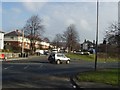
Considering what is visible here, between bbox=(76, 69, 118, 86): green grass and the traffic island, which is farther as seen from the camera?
bbox=(76, 69, 118, 86): green grass

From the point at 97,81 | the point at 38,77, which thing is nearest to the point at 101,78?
the point at 97,81

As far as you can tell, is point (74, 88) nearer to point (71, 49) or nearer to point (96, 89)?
point (96, 89)

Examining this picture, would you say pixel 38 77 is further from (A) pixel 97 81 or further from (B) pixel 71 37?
(B) pixel 71 37

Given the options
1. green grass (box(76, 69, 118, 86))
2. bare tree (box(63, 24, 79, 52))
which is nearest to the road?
green grass (box(76, 69, 118, 86))

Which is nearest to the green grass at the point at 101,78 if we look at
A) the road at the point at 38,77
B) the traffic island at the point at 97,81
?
the traffic island at the point at 97,81

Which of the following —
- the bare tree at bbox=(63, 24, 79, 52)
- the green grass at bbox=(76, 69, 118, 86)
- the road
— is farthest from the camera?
the bare tree at bbox=(63, 24, 79, 52)

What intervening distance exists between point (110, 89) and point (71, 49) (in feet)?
386

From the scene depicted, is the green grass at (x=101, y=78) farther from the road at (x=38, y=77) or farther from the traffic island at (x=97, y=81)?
the road at (x=38, y=77)

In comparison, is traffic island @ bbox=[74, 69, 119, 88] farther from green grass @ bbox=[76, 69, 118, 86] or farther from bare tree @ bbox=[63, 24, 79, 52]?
bare tree @ bbox=[63, 24, 79, 52]

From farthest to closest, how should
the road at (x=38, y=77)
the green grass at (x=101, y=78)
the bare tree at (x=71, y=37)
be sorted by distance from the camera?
1. the bare tree at (x=71, y=37)
2. the green grass at (x=101, y=78)
3. the road at (x=38, y=77)

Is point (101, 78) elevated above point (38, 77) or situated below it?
above

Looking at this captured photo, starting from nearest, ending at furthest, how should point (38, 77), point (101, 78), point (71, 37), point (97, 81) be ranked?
point (97, 81) → point (101, 78) → point (38, 77) → point (71, 37)

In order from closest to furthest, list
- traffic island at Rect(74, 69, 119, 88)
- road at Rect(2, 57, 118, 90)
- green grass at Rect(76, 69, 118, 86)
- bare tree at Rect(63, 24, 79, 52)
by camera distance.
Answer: traffic island at Rect(74, 69, 119, 88)
road at Rect(2, 57, 118, 90)
green grass at Rect(76, 69, 118, 86)
bare tree at Rect(63, 24, 79, 52)

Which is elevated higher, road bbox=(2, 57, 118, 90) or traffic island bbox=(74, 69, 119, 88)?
traffic island bbox=(74, 69, 119, 88)
